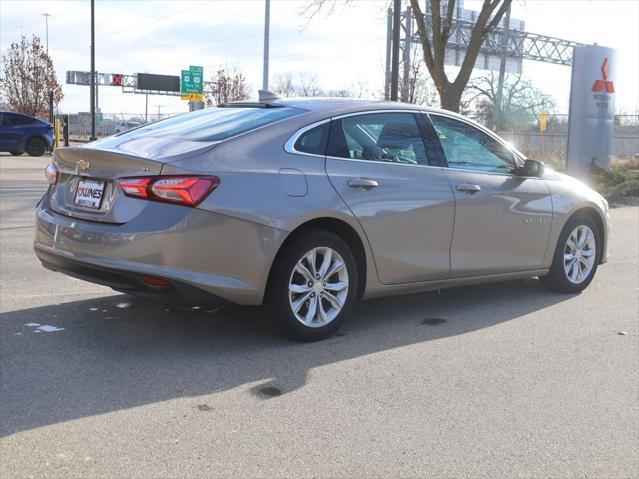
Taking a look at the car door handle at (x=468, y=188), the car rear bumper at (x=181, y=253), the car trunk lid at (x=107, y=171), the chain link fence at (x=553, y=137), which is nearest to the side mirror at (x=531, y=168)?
the car door handle at (x=468, y=188)

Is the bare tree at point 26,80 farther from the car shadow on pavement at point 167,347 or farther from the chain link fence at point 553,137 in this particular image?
the car shadow on pavement at point 167,347

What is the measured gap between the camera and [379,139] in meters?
5.42

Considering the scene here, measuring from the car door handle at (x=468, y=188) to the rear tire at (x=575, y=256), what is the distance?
125 centimetres

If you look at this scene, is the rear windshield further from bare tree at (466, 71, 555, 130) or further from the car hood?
bare tree at (466, 71, 555, 130)

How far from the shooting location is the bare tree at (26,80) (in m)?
41.2

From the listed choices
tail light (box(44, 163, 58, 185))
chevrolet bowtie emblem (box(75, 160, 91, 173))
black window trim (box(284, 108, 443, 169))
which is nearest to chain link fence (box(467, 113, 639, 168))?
black window trim (box(284, 108, 443, 169))

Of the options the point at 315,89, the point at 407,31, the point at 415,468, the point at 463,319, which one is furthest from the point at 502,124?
the point at 415,468

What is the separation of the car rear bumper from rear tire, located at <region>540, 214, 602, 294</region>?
310cm

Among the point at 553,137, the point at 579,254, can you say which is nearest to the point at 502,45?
the point at 553,137

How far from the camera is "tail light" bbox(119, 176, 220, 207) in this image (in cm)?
441

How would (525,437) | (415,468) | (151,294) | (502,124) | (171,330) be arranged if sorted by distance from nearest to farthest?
1. (415,468)
2. (525,437)
3. (151,294)
4. (171,330)
5. (502,124)

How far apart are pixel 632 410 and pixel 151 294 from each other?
279cm

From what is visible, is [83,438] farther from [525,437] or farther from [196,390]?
[525,437]

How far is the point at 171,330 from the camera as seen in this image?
5184mm
